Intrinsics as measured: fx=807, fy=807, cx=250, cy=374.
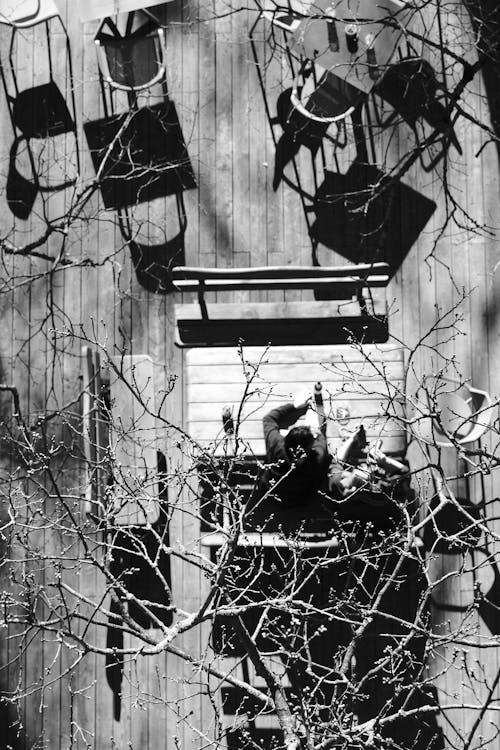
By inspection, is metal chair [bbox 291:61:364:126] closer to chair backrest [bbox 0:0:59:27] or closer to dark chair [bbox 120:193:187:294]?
dark chair [bbox 120:193:187:294]

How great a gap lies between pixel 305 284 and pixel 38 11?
10.6 feet

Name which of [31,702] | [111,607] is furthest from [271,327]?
[31,702]

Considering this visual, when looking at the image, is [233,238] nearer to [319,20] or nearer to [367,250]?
[367,250]

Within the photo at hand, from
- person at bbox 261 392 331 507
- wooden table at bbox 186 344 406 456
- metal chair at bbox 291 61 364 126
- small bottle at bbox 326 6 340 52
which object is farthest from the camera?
metal chair at bbox 291 61 364 126

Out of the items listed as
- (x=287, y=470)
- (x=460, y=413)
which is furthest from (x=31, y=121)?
(x=460, y=413)

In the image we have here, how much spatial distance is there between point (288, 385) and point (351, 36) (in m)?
2.77

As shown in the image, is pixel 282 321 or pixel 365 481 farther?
pixel 282 321

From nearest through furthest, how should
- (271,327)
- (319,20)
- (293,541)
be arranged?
(293,541)
(319,20)
(271,327)

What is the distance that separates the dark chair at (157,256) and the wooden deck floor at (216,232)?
0.08 metres

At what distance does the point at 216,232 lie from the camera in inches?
281

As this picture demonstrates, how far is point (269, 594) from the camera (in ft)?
21.4

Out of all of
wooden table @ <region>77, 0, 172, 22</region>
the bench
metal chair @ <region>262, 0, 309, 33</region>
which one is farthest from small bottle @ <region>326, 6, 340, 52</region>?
the bench

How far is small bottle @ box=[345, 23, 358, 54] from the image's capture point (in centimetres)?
630

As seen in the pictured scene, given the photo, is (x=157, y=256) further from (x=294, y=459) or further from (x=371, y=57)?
(x=294, y=459)
